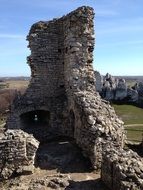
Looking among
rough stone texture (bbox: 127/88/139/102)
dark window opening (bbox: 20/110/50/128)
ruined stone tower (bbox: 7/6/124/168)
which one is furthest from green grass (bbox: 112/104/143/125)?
ruined stone tower (bbox: 7/6/124/168)

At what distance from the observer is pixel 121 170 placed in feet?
32.6

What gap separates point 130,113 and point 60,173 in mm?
28432

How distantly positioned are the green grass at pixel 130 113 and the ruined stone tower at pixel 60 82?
1978 cm

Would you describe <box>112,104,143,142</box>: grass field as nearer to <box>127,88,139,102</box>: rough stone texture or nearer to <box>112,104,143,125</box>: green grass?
<box>112,104,143,125</box>: green grass

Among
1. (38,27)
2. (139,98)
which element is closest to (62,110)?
(38,27)

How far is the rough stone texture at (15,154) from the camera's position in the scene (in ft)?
39.0

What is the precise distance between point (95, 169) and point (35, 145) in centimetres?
203

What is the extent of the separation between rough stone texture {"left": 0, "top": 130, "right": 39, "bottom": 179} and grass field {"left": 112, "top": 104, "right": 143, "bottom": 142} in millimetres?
16595

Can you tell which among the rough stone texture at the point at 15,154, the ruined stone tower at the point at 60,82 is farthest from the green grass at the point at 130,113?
the rough stone texture at the point at 15,154

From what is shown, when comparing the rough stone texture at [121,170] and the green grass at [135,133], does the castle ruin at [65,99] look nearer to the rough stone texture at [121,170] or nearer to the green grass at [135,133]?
the rough stone texture at [121,170]

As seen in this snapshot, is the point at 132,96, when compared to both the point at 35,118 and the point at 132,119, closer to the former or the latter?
the point at 132,119

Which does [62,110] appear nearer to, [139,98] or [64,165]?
[64,165]

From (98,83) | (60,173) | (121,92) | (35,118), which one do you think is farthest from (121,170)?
(98,83)

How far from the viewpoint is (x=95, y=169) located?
1237 centimetres
